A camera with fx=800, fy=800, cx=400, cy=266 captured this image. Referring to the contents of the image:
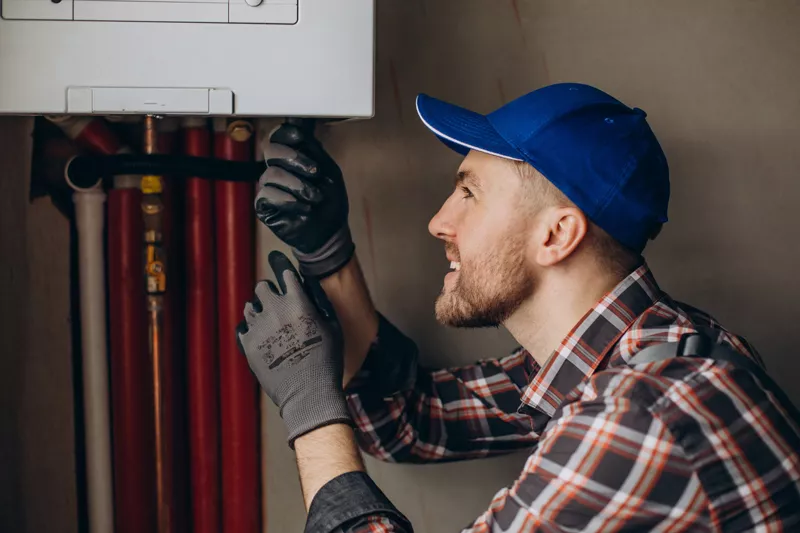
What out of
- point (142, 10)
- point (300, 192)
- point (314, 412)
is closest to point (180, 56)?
point (142, 10)

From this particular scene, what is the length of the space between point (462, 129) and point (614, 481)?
0.50m

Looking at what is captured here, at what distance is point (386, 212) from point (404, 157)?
0.34 ft

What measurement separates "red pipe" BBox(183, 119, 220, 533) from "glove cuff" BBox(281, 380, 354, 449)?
0.93ft

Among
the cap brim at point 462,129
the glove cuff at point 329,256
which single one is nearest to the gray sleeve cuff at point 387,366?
the glove cuff at point 329,256

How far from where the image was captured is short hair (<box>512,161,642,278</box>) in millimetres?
1033

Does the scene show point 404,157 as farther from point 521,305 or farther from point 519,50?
point 521,305

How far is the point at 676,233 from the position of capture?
147 cm

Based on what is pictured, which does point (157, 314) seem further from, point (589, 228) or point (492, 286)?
point (589, 228)

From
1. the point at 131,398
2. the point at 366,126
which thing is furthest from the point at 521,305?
the point at 131,398

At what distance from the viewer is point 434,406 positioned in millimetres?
1320

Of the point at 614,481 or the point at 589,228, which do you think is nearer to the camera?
the point at 614,481

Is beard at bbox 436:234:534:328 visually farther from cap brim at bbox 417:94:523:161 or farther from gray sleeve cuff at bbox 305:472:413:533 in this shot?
gray sleeve cuff at bbox 305:472:413:533

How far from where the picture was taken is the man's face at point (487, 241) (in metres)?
1.05

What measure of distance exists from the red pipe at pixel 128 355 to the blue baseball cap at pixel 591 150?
54 centimetres
